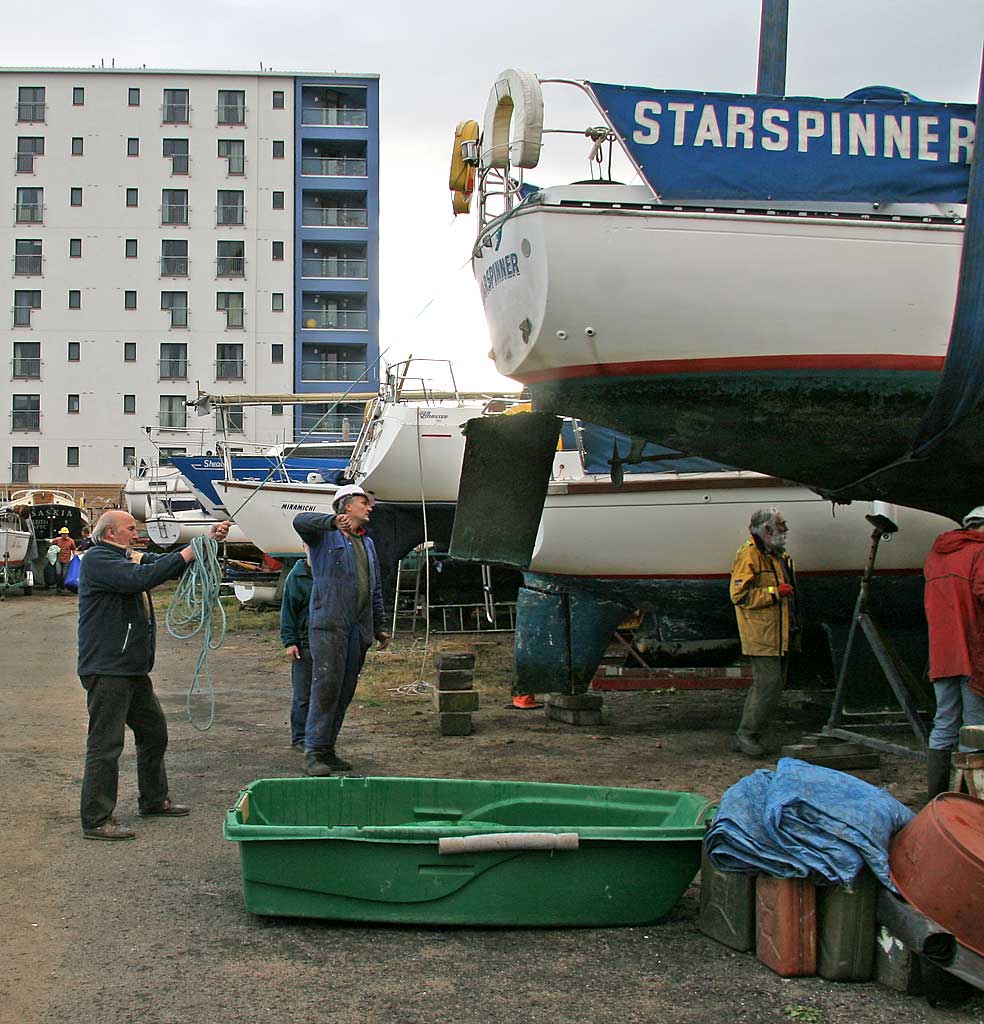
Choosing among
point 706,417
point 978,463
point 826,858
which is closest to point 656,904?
point 826,858

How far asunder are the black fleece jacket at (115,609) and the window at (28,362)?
51351mm

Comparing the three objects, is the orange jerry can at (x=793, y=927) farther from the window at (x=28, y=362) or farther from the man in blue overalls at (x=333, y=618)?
the window at (x=28, y=362)

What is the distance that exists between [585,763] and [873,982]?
378cm

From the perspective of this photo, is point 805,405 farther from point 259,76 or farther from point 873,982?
point 259,76

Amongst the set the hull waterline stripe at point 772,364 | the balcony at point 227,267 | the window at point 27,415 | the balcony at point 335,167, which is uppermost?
the balcony at point 335,167

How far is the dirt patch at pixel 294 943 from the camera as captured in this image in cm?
402

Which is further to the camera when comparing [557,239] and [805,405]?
[805,405]

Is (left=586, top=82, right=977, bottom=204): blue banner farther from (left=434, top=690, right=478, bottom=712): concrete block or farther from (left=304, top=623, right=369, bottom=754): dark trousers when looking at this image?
(left=434, top=690, right=478, bottom=712): concrete block

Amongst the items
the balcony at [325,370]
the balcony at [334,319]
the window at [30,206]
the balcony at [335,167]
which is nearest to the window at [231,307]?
the balcony at [334,319]

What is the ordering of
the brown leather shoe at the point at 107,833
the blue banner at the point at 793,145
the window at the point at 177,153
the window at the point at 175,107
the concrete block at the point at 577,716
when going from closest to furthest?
1. the brown leather shoe at the point at 107,833
2. the blue banner at the point at 793,145
3. the concrete block at the point at 577,716
4. the window at the point at 177,153
5. the window at the point at 175,107

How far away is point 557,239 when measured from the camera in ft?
20.7

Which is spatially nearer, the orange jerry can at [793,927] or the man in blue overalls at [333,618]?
the orange jerry can at [793,927]

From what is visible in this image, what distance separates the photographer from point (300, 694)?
27.1 feet

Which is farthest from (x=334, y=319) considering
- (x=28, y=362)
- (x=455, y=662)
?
(x=455, y=662)
